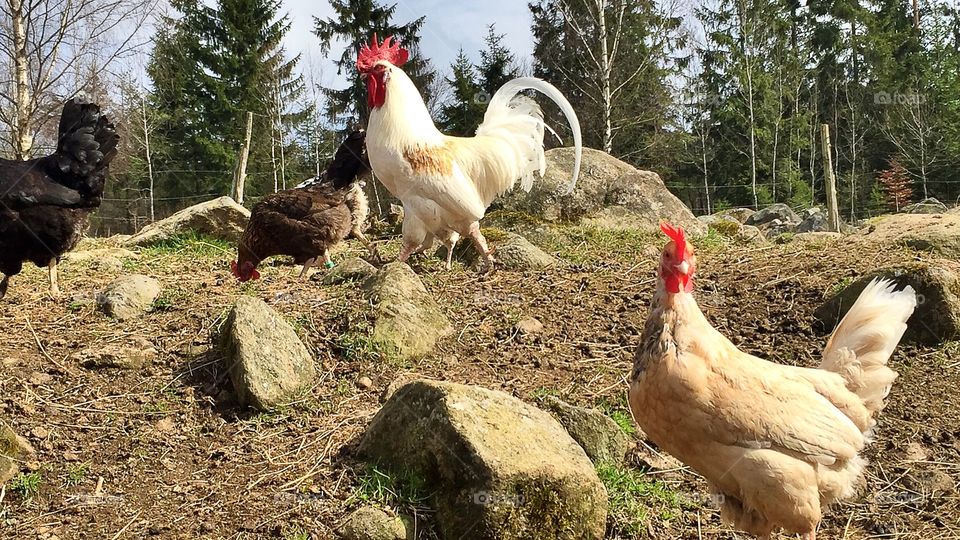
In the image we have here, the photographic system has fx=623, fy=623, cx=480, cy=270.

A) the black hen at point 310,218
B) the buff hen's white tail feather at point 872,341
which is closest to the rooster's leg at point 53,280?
the black hen at point 310,218

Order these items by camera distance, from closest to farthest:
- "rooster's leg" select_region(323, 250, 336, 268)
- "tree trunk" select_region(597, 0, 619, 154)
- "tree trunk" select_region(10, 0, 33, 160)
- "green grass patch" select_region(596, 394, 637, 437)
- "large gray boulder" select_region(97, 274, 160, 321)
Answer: "green grass patch" select_region(596, 394, 637, 437) < "large gray boulder" select_region(97, 274, 160, 321) < "rooster's leg" select_region(323, 250, 336, 268) < "tree trunk" select_region(10, 0, 33, 160) < "tree trunk" select_region(597, 0, 619, 154)

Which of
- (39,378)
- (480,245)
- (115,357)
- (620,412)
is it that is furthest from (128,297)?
Result: (620,412)

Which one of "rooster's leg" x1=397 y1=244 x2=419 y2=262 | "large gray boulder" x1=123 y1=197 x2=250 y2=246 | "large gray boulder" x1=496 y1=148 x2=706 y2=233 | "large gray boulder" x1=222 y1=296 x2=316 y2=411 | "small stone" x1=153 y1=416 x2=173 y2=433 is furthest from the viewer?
"large gray boulder" x1=496 y1=148 x2=706 y2=233

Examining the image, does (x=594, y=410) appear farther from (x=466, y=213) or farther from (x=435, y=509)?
(x=466, y=213)

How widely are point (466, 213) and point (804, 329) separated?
2.99 m

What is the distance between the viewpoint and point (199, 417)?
3459 millimetres

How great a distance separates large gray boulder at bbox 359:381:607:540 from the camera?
262 cm

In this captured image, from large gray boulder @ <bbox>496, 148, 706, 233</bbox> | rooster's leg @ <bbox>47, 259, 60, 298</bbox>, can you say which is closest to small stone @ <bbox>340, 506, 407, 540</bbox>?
rooster's leg @ <bbox>47, 259, 60, 298</bbox>

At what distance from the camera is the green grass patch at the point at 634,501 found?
3.02 metres

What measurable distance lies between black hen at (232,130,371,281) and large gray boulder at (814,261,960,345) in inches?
186

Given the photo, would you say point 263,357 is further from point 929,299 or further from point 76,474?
point 929,299

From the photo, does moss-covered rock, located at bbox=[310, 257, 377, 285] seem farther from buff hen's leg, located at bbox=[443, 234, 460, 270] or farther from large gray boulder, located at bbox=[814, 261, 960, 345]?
large gray boulder, located at bbox=[814, 261, 960, 345]

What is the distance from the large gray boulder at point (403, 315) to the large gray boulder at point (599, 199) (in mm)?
5140

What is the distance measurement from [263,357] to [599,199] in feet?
23.7
